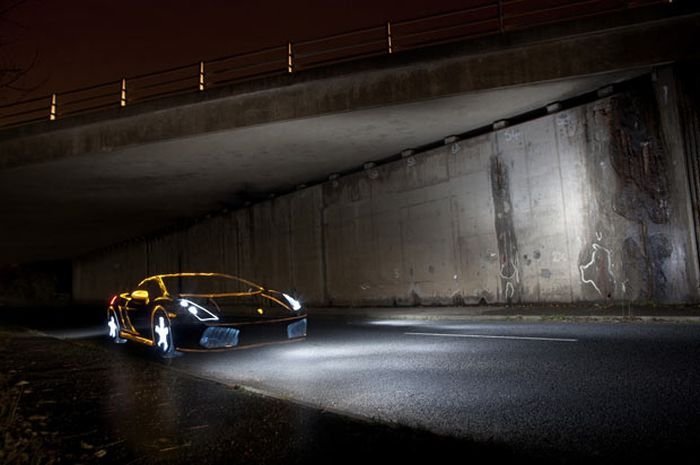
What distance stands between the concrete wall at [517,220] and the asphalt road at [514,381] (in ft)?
10.6

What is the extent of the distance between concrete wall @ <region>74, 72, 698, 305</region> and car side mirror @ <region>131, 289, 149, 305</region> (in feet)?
31.3

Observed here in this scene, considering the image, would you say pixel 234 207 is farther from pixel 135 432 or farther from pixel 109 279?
pixel 135 432

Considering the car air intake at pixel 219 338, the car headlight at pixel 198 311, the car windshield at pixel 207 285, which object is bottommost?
the car air intake at pixel 219 338

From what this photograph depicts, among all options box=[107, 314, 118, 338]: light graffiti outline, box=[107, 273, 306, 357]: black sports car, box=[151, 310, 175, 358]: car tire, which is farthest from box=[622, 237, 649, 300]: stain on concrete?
box=[107, 314, 118, 338]: light graffiti outline

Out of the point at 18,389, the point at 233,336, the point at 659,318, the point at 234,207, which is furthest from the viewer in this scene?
the point at 234,207

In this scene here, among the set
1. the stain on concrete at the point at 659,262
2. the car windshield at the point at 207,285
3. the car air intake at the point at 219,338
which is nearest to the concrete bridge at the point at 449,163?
the stain on concrete at the point at 659,262

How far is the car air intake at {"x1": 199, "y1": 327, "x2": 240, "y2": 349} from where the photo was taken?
27.2 feet

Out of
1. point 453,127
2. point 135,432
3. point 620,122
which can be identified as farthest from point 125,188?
point 135,432

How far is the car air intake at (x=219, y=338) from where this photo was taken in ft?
27.2

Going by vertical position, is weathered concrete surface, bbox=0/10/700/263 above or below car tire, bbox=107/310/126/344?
above

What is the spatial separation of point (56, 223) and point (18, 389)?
2521cm

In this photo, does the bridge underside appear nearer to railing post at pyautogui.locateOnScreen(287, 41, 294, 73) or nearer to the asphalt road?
railing post at pyautogui.locateOnScreen(287, 41, 294, 73)

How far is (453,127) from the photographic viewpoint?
51.8 ft

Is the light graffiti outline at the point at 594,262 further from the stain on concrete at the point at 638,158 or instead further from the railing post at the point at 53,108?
the railing post at the point at 53,108
